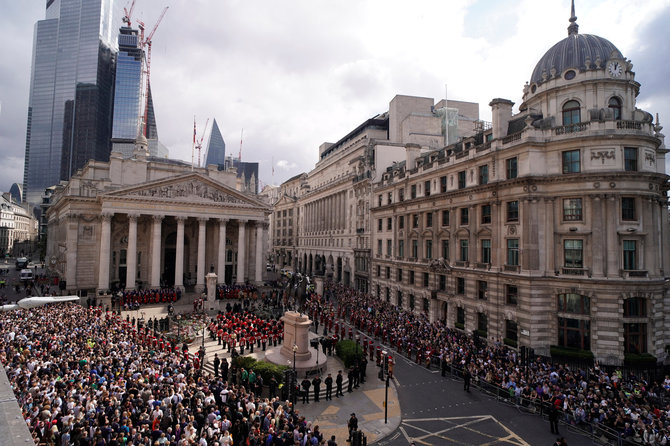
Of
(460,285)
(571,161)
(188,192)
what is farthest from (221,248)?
(571,161)

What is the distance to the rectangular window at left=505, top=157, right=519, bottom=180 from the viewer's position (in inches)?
1133

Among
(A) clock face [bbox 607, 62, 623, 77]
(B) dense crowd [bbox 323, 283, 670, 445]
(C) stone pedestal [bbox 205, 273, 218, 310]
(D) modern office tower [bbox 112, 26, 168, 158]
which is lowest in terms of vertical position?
(B) dense crowd [bbox 323, 283, 670, 445]

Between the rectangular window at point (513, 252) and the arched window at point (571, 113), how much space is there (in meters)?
9.74

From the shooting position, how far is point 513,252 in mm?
28578

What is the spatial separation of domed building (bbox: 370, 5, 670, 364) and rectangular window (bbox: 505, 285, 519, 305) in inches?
2.9

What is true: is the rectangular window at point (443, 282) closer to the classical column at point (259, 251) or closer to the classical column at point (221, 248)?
the classical column at point (259, 251)

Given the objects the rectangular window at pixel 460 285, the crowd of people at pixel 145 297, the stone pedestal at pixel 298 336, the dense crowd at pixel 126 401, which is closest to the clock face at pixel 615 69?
the rectangular window at pixel 460 285

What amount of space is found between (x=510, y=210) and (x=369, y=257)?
994 inches

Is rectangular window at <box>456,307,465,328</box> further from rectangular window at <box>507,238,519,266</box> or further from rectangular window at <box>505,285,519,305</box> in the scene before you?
rectangular window at <box>507,238,519,266</box>

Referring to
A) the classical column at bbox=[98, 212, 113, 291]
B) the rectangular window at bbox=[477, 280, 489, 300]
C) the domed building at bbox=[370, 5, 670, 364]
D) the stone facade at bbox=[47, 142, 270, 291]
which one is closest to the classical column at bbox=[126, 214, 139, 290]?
the stone facade at bbox=[47, 142, 270, 291]

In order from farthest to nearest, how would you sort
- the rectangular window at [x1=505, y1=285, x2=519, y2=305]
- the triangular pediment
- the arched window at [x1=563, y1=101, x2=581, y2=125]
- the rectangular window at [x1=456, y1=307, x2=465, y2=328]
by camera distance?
1. the triangular pediment
2. the rectangular window at [x1=456, y1=307, x2=465, y2=328]
3. the rectangular window at [x1=505, y1=285, x2=519, y2=305]
4. the arched window at [x1=563, y1=101, x2=581, y2=125]

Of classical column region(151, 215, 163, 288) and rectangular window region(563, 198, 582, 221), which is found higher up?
rectangular window region(563, 198, 582, 221)

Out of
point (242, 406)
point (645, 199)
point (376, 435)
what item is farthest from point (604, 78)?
point (242, 406)

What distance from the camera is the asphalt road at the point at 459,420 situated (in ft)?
51.2
